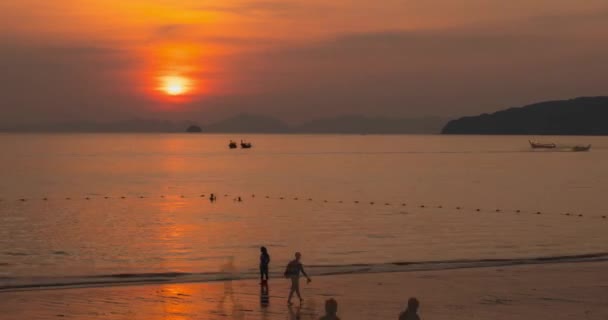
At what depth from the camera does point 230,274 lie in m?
35.2

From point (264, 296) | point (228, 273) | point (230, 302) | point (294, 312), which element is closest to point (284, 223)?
point (228, 273)

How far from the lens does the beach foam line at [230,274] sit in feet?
106

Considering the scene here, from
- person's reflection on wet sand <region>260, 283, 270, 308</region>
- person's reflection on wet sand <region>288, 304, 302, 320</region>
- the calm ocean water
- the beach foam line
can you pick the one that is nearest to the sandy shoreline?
person's reflection on wet sand <region>288, 304, 302, 320</region>

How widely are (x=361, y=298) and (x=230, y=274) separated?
9305 millimetres

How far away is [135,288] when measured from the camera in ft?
99.7

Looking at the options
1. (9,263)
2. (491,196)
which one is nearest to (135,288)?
(9,263)

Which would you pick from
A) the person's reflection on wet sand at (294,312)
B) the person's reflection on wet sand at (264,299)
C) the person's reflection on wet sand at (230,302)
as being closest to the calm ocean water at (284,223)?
the person's reflection on wet sand at (230,302)

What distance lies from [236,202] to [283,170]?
6860 centimetres

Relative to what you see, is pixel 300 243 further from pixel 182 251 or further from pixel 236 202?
pixel 236 202

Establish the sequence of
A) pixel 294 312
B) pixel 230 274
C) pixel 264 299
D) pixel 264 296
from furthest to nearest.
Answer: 1. pixel 230 274
2. pixel 264 296
3. pixel 264 299
4. pixel 294 312

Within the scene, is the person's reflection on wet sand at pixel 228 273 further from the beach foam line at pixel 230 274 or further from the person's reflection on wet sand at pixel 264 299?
the person's reflection on wet sand at pixel 264 299

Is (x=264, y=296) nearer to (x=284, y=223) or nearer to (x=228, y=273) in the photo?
(x=228, y=273)

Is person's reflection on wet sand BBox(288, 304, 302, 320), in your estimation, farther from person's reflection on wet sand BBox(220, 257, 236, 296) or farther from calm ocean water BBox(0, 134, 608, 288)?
calm ocean water BBox(0, 134, 608, 288)

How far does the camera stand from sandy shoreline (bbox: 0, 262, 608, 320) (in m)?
24.5
